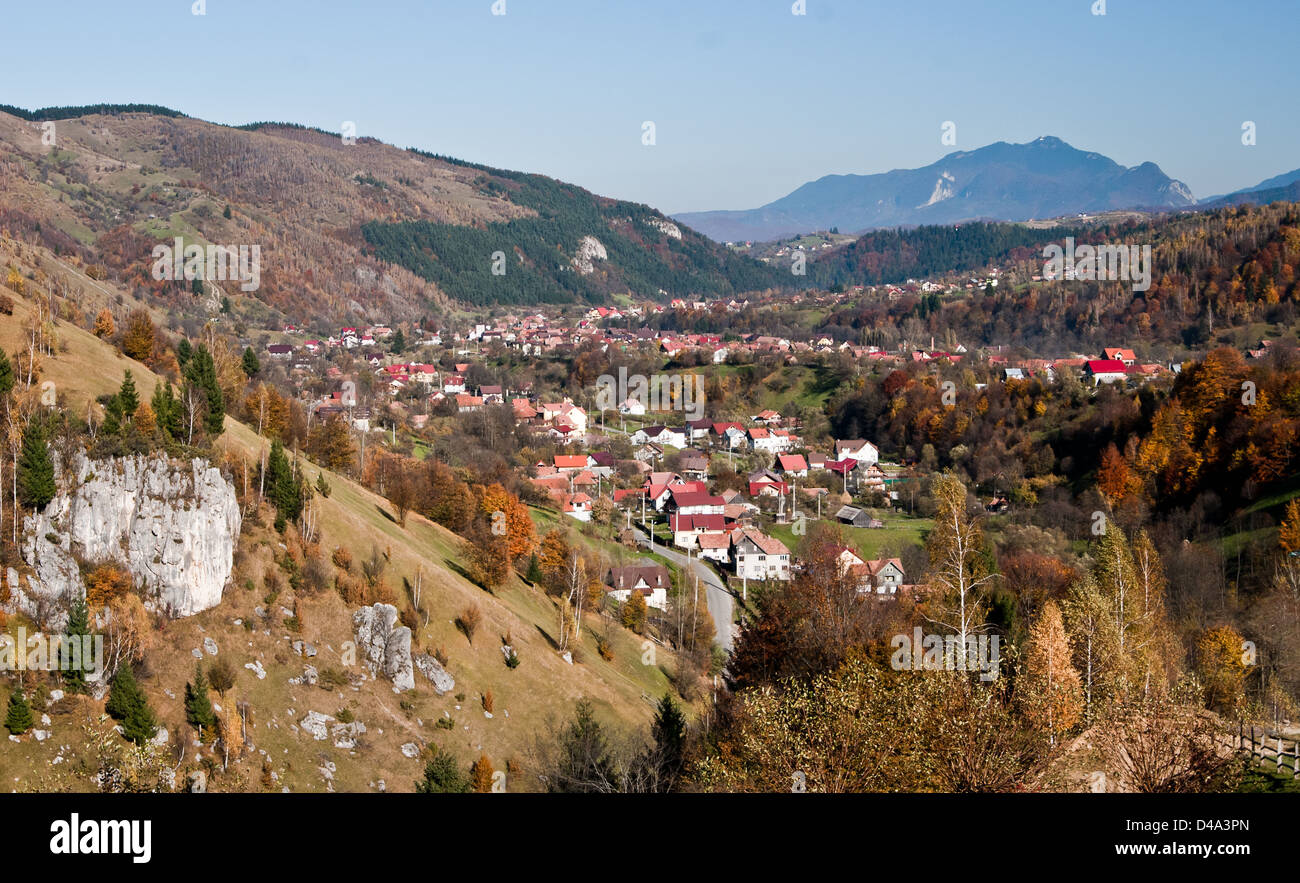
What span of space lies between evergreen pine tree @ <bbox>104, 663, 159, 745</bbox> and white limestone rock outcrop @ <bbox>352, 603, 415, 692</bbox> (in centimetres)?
550

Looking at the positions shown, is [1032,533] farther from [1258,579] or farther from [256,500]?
[256,500]

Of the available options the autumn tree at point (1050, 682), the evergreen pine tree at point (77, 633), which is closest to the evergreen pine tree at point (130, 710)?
the evergreen pine tree at point (77, 633)

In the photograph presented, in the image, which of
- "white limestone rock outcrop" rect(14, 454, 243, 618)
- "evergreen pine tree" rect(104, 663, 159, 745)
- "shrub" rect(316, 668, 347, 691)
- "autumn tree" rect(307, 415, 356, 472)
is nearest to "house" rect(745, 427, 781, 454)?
"autumn tree" rect(307, 415, 356, 472)

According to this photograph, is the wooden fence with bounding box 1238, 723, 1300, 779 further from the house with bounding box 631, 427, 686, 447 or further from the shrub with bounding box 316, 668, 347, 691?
the house with bounding box 631, 427, 686, 447

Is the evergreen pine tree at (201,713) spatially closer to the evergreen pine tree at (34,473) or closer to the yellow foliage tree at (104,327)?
the evergreen pine tree at (34,473)

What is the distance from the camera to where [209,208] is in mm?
145875

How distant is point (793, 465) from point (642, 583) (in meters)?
24.5

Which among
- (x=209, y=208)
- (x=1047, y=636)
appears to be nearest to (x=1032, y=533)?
(x=1047, y=636)

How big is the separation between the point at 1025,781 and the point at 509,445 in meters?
54.1

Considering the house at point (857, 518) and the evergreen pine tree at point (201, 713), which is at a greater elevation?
the evergreen pine tree at point (201, 713)

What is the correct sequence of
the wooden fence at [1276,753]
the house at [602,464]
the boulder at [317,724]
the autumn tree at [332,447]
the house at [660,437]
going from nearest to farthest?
1. the wooden fence at [1276,753]
2. the boulder at [317,724]
3. the autumn tree at [332,447]
4. the house at [602,464]
5. the house at [660,437]

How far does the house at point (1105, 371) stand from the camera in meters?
69.7

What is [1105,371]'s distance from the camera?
234 ft

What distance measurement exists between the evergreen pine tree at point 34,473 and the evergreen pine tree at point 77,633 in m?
2.66
